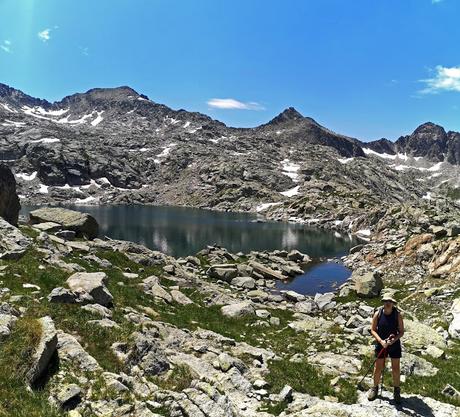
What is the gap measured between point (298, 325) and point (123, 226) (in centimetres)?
10763

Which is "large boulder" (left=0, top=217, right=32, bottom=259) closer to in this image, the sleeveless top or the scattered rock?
the scattered rock

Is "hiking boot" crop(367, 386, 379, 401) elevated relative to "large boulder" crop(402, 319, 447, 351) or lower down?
elevated

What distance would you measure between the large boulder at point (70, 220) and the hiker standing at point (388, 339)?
4008cm

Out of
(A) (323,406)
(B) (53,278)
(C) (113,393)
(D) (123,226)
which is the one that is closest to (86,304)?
(B) (53,278)

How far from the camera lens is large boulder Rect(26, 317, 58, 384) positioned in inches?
440

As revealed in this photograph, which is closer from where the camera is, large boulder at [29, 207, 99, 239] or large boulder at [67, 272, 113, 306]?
large boulder at [67, 272, 113, 306]

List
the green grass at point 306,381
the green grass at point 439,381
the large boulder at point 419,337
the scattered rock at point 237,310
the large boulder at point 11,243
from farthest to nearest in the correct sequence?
the scattered rock at point 237,310 < the large boulder at point 11,243 < the large boulder at point 419,337 < the green grass at point 439,381 < the green grass at point 306,381

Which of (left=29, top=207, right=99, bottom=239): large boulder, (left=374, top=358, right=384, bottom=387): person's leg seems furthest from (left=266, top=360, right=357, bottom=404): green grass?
(left=29, top=207, right=99, bottom=239): large boulder

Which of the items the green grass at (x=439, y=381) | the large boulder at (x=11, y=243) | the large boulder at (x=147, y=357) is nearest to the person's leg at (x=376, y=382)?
the green grass at (x=439, y=381)

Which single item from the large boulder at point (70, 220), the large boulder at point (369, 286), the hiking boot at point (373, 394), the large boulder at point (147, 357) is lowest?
the large boulder at point (369, 286)

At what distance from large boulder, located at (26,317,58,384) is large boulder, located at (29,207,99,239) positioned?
119ft

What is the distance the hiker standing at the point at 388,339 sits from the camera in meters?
13.4

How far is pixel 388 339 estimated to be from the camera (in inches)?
535

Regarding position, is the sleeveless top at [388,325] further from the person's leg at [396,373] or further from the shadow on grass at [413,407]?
the shadow on grass at [413,407]
